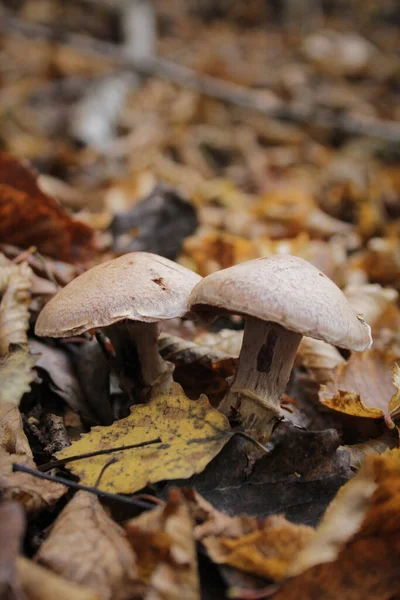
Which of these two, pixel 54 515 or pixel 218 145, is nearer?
pixel 54 515

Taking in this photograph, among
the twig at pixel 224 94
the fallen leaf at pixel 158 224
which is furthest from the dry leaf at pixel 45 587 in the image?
the twig at pixel 224 94

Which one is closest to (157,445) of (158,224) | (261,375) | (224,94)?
(261,375)

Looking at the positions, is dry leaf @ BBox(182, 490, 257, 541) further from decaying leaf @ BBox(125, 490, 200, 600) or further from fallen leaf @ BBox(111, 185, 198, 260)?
fallen leaf @ BBox(111, 185, 198, 260)

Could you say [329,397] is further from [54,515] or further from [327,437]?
[54,515]

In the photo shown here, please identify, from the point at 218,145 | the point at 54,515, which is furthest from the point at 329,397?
the point at 218,145

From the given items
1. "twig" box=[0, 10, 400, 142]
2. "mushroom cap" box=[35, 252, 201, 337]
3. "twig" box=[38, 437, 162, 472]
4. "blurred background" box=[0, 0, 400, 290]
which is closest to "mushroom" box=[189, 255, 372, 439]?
"mushroom cap" box=[35, 252, 201, 337]
